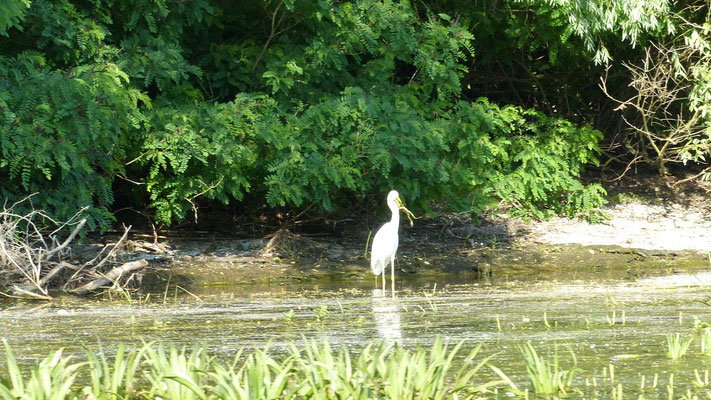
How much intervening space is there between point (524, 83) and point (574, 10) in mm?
5407

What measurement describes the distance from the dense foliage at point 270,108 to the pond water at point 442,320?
1563 mm

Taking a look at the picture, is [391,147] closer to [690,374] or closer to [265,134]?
[265,134]

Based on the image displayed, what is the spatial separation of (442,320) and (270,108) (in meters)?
5.20

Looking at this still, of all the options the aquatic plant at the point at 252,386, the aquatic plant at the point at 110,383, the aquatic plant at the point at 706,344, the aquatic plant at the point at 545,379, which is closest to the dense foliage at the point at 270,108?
the aquatic plant at the point at 110,383

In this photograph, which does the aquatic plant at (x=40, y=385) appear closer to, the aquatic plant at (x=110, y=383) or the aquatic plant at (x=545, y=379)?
the aquatic plant at (x=110, y=383)

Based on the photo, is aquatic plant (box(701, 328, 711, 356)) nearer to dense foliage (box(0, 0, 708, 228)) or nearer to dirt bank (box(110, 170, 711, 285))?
dirt bank (box(110, 170, 711, 285))

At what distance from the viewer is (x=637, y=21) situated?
543 inches

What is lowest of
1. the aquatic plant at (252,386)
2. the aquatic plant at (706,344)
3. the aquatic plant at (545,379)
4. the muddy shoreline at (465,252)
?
the muddy shoreline at (465,252)

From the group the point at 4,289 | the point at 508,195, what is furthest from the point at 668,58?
the point at 4,289

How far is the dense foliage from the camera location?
1074 cm

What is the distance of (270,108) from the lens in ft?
40.5

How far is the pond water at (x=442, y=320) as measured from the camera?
5.90 m

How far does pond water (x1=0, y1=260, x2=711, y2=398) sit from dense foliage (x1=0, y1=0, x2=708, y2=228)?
156 centimetres

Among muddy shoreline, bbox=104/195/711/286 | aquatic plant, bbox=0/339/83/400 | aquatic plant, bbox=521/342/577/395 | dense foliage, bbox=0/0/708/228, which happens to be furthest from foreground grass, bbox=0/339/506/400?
muddy shoreline, bbox=104/195/711/286
